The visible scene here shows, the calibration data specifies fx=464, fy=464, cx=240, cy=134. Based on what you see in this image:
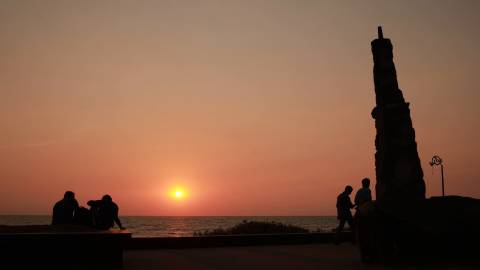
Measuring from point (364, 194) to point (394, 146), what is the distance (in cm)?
272

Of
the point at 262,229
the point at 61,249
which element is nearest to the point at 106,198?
the point at 61,249

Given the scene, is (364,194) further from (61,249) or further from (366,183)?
(61,249)

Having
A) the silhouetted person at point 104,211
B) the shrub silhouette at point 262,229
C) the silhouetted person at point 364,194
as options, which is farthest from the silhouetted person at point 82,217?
the shrub silhouette at point 262,229

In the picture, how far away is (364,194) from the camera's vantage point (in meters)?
13.9

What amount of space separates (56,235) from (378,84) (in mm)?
12018

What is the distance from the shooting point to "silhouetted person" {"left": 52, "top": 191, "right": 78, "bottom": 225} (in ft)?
39.9

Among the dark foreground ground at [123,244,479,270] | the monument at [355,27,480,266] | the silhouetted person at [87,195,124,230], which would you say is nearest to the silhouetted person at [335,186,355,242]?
the dark foreground ground at [123,244,479,270]

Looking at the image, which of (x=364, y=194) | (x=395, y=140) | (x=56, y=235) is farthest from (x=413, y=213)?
(x=56, y=235)

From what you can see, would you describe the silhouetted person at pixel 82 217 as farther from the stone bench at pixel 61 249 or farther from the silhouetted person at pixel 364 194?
the silhouetted person at pixel 364 194

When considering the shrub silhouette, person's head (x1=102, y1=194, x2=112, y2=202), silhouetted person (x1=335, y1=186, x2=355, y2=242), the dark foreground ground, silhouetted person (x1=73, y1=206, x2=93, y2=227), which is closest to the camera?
the dark foreground ground

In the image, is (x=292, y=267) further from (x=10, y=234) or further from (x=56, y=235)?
(x=10, y=234)

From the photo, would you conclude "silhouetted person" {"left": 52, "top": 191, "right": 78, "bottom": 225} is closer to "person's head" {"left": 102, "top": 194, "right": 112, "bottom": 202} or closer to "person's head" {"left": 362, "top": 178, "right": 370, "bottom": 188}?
"person's head" {"left": 102, "top": 194, "right": 112, "bottom": 202}

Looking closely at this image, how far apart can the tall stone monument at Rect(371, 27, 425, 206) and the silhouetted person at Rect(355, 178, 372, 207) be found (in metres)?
1.73

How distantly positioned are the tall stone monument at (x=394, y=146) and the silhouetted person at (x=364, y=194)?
1.73 m
